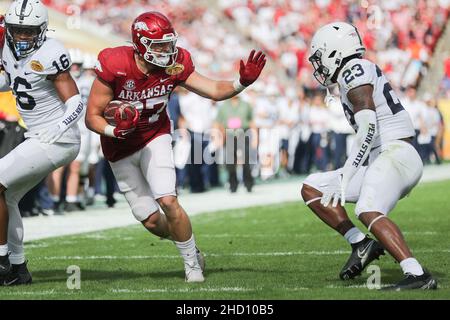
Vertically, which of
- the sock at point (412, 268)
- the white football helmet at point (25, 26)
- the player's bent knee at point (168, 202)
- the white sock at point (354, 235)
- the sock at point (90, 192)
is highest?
the white football helmet at point (25, 26)

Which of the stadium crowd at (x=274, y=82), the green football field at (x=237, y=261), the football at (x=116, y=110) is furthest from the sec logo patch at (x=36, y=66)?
the stadium crowd at (x=274, y=82)

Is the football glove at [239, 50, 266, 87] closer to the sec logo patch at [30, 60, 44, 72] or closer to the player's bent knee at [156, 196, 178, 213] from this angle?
the player's bent knee at [156, 196, 178, 213]

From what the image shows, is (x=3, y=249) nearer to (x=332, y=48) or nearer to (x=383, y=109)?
(x=332, y=48)

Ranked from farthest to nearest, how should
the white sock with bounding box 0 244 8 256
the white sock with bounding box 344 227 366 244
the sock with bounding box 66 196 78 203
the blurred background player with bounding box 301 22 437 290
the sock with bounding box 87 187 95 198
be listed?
the sock with bounding box 87 187 95 198
the sock with bounding box 66 196 78 203
the white sock with bounding box 344 227 366 244
the white sock with bounding box 0 244 8 256
the blurred background player with bounding box 301 22 437 290

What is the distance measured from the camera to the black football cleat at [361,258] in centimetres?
702

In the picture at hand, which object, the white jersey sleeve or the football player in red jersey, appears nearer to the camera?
the white jersey sleeve

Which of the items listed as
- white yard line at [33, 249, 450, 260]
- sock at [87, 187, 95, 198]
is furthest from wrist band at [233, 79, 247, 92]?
sock at [87, 187, 95, 198]

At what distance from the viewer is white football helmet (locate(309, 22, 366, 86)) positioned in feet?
22.4

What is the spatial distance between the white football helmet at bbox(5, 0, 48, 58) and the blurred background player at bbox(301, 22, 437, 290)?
173cm

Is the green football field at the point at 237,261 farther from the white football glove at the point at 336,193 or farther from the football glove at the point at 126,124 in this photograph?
the football glove at the point at 126,124

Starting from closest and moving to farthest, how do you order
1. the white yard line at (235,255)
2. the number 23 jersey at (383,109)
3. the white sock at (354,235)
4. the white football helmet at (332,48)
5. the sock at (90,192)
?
the number 23 jersey at (383,109) < the white football helmet at (332,48) < the white sock at (354,235) < the white yard line at (235,255) < the sock at (90,192)

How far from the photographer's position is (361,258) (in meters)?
7.04

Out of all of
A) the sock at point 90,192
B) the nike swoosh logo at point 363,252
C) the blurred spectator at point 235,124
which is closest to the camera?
the nike swoosh logo at point 363,252

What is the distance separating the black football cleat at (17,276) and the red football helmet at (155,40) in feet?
5.15
